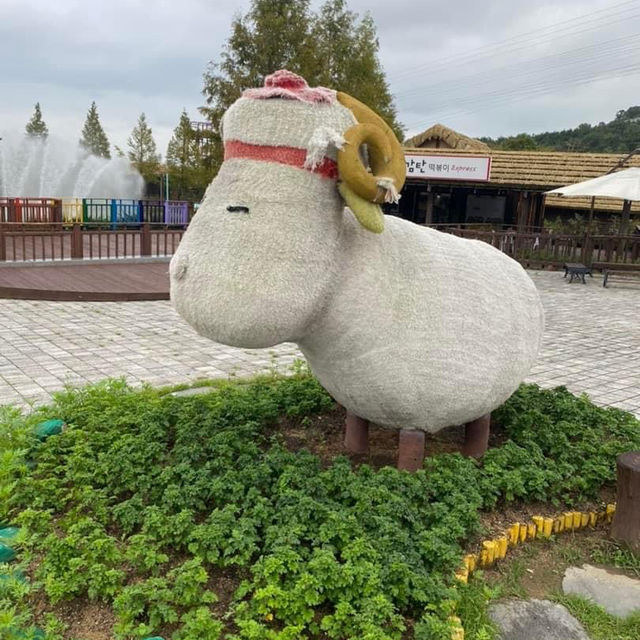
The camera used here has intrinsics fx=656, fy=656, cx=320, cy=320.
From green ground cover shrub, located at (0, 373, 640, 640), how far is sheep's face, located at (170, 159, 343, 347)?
92 cm

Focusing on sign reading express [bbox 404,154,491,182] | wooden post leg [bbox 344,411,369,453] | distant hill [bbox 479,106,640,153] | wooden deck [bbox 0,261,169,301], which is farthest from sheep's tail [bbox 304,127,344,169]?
distant hill [bbox 479,106,640,153]

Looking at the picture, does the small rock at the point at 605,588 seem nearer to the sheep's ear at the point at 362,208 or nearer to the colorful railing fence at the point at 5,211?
the sheep's ear at the point at 362,208

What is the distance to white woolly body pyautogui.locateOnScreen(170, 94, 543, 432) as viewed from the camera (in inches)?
114

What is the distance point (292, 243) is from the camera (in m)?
2.94

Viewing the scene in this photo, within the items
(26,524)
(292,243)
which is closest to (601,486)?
(292,243)

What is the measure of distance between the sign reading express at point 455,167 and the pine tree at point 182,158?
7.57 m

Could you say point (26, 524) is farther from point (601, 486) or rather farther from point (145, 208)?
point (145, 208)

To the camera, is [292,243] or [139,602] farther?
[292,243]

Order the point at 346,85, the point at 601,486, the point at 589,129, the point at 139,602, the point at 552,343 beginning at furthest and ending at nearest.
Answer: the point at 589,129 < the point at 346,85 < the point at 552,343 < the point at 601,486 < the point at 139,602

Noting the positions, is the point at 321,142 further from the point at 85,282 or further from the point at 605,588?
the point at 85,282

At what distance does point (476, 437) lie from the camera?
429 cm

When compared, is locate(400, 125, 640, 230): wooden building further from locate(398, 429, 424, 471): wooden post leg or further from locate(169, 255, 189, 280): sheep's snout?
locate(169, 255, 189, 280): sheep's snout

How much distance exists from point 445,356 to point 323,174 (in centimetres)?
121

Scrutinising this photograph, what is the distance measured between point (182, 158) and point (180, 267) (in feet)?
87.7
